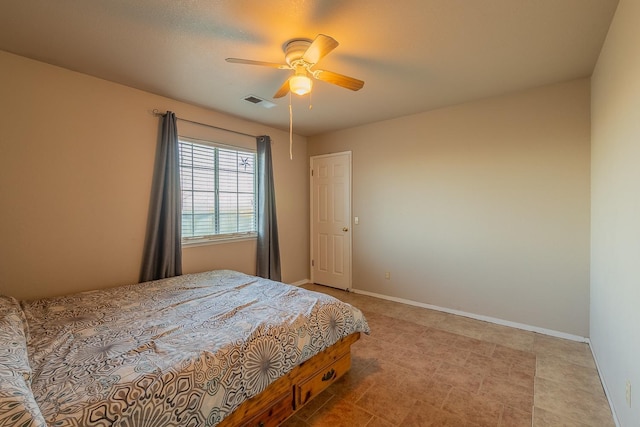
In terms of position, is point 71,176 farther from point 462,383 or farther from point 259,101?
point 462,383

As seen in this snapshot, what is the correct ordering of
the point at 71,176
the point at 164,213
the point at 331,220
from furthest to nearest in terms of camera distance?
1. the point at 331,220
2. the point at 164,213
3. the point at 71,176

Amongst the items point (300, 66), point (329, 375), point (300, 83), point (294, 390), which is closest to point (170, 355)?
→ point (294, 390)

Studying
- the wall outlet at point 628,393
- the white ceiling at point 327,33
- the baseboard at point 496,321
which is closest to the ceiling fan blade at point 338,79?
the white ceiling at point 327,33

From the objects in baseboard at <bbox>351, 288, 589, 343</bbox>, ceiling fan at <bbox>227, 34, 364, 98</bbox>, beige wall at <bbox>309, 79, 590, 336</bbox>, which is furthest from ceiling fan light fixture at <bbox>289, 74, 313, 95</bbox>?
baseboard at <bbox>351, 288, 589, 343</bbox>

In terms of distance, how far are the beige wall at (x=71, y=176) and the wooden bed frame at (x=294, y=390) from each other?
2.17 m

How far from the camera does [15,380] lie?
101cm

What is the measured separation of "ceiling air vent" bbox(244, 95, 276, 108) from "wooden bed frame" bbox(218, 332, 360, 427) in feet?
8.48

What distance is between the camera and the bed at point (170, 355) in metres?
1.12

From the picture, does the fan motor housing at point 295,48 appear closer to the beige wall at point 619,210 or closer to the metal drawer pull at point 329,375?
the beige wall at point 619,210

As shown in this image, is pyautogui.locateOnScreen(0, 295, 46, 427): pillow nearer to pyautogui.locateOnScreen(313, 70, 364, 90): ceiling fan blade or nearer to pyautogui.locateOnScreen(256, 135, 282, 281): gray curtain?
pyautogui.locateOnScreen(313, 70, 364, 90): ceiling fan blade

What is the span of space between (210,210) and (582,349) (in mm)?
4166


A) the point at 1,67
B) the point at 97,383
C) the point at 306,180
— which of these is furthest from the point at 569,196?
the point at 1,67

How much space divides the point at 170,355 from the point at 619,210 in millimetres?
2726

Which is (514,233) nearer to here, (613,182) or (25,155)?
(613,182)
